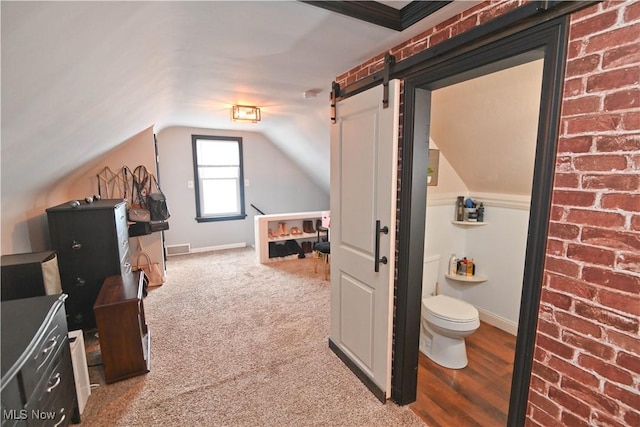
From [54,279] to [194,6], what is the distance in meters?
2.14

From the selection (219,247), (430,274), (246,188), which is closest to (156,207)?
(219,247)

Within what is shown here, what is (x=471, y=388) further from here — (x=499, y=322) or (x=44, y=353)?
(x=44, y=353)

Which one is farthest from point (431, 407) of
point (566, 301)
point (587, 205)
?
point (587, 205)

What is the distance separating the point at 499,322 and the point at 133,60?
3.46 m

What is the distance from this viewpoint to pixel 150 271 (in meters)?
3.79

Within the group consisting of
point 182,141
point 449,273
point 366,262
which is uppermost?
point 182,141

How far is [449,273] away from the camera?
2.86 metres

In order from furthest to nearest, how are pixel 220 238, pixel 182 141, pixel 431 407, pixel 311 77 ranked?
pixel 220 238, pixel 182 141, pixel 311 77, pixel 431 407

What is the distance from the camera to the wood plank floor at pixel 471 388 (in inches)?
70.2

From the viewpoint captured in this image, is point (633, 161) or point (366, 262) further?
point (366, 262)

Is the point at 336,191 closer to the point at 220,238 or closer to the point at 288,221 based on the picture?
the point at 288,221

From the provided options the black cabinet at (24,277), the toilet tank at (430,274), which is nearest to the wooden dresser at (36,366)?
the black cabinet at (24,277)

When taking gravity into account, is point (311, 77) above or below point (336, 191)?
above

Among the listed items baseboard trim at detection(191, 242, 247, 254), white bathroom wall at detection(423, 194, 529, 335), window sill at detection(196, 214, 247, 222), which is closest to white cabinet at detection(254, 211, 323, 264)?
window sill at detection(196, 214, 247, 222)
